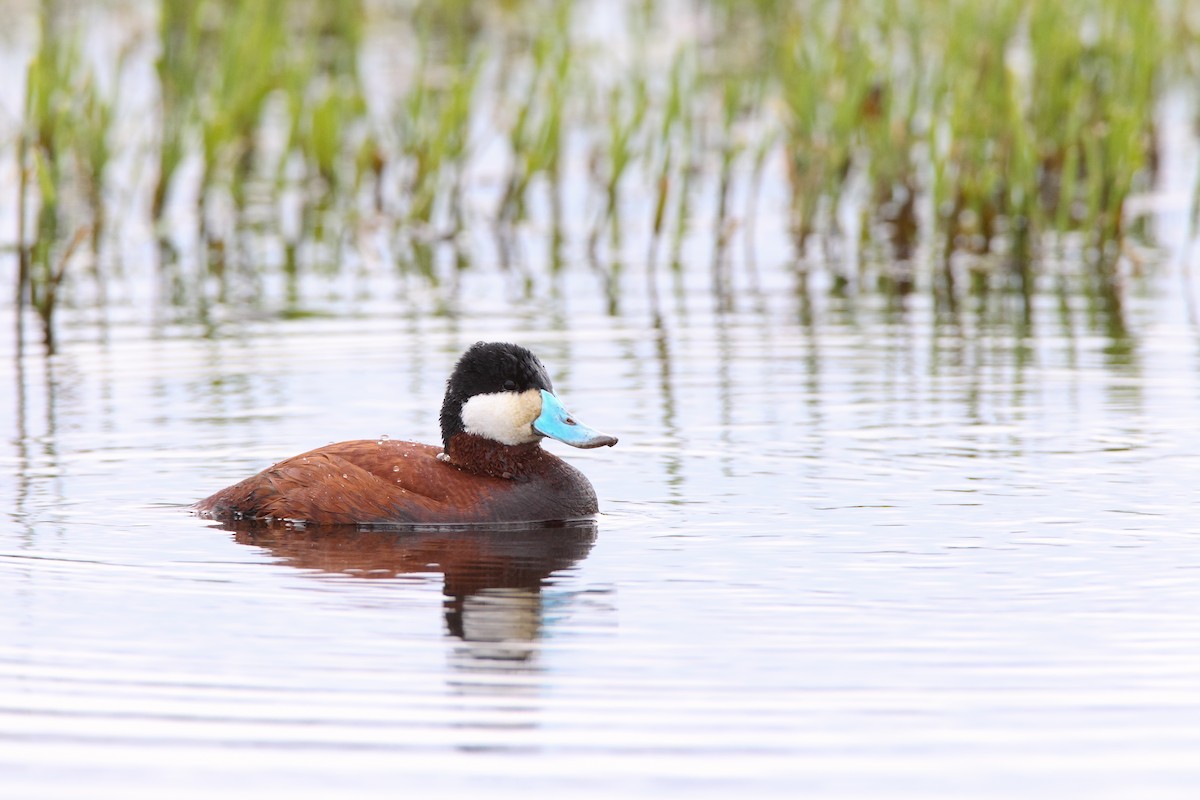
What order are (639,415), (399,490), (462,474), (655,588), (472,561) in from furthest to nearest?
(639,415) → (462,474) → (399,490) → (472,561) → (655,588)

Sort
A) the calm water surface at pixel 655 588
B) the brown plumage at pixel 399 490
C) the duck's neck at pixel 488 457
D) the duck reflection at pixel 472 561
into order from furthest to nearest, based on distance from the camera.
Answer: the duck's neck at pixel 488 457 → the brown plumage at pixel 399 490 → the duck reflection at pixel 472 561 → the calm water surface at pixel 655 588

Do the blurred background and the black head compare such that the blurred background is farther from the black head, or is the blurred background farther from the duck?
the black head

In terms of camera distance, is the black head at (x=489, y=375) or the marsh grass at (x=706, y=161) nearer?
the black head at (x=489, y=375)

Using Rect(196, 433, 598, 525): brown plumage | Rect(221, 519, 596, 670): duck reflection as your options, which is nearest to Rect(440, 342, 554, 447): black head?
Rect(196, 433, 598, 525): brown plumage

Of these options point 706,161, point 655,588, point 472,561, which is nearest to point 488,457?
point 472,561

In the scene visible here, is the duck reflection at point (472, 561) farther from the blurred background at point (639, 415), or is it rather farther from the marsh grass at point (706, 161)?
the marsh grass at point (706, 161)

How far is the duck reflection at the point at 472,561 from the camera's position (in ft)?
19.8

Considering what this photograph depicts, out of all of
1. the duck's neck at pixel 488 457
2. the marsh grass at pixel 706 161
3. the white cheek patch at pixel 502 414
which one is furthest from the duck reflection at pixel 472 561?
the marsh grass at pixel 706 161

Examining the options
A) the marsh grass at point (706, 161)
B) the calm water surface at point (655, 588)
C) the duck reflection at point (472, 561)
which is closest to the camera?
the calm water surface at point (655, 588)

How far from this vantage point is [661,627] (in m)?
6.00

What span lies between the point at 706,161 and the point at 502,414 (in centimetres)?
989

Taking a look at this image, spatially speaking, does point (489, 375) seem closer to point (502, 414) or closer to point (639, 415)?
point (502, 414)

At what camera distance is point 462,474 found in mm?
7621

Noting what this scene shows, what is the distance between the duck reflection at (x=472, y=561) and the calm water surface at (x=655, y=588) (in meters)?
0.02
